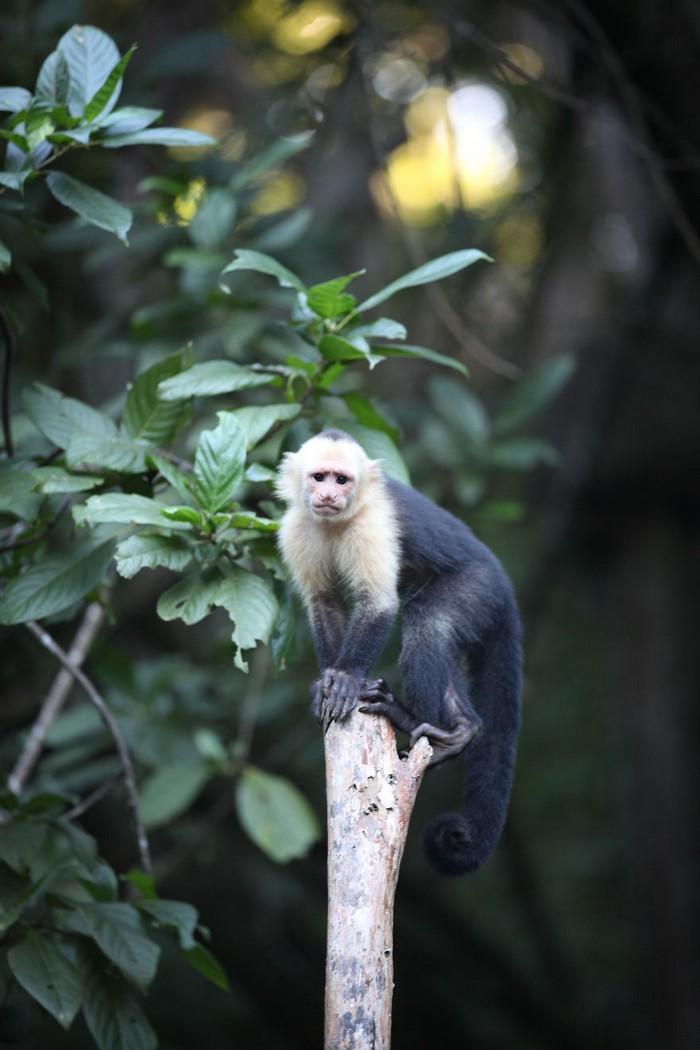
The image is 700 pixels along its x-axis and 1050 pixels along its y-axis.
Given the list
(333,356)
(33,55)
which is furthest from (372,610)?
(33,55)

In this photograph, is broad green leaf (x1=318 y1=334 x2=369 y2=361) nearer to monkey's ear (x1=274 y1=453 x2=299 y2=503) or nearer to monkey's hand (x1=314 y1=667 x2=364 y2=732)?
monkey's ear (x1=274 y1=453 x2=299 y2=503)

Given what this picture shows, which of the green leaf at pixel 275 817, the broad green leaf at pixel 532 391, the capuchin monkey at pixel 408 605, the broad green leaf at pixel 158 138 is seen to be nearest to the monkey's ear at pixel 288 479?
the capuchin monkey at pixel 408 605

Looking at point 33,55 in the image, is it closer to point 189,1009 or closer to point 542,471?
point 542,471

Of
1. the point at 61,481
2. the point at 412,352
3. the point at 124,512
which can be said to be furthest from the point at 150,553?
the point at 412,352

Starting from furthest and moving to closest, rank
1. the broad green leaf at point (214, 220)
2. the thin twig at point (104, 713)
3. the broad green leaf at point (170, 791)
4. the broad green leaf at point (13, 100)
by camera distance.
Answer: the broad green leaf at point (170, 791) → the broad green leaf at point (214, 220) → the thin twig at point (104, 713) → the broad green leaf at point (13, 100)

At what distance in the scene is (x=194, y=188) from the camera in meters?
4.33

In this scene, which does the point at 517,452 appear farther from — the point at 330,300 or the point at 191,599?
the point at 191,599

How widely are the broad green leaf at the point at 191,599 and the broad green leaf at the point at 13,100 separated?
4.19 feet

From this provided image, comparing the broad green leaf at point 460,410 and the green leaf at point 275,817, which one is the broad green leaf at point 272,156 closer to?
the broad green leaf at point 460,410

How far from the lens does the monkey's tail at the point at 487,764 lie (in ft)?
9.71

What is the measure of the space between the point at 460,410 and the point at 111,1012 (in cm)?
295

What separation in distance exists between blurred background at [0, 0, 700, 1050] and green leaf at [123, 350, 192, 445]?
77 cm

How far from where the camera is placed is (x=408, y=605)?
3180 mm

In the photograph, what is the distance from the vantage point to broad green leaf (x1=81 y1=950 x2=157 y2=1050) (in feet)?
9.50
